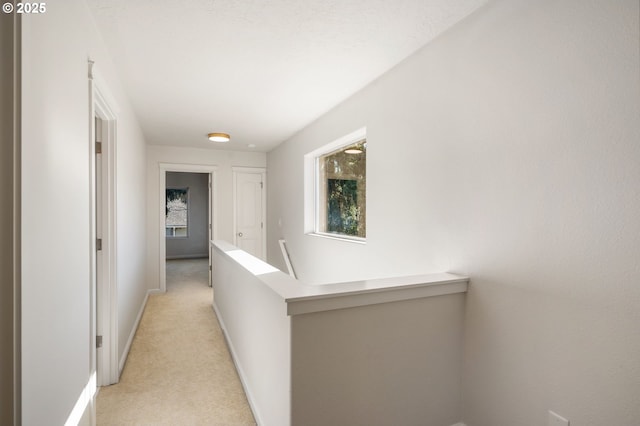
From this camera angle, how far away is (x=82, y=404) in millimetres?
1662

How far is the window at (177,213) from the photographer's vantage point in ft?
30.1

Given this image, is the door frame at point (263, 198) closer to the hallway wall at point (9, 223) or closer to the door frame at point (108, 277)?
the door frame at point (108, 277)

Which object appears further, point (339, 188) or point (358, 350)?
point (339, 188)

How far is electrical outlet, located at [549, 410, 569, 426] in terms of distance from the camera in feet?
4.55

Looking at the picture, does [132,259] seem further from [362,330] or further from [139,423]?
[362,330]

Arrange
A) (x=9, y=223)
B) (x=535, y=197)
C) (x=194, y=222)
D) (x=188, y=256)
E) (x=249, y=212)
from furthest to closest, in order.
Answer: (x=194, y=222) → (x=188, y=256) → (x=249, y=212) → (x=535, y=197) → (x=9, y=223)

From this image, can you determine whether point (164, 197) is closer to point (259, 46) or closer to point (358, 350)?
point (259, 46)

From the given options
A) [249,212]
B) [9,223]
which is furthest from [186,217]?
[9,223]

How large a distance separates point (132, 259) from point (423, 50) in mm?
3279

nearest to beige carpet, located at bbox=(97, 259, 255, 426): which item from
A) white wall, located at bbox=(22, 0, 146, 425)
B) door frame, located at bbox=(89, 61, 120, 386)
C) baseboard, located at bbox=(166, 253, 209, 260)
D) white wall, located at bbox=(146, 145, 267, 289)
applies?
door frame, located at bbox=(89, 61, 120, 386)

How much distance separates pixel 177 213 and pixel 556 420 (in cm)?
931

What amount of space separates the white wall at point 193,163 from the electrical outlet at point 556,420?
5209mm

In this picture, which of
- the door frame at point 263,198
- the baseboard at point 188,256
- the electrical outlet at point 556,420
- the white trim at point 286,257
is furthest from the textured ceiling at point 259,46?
the baseboard at point 188,256

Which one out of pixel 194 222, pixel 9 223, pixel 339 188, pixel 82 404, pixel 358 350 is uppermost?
pixel 339 188
